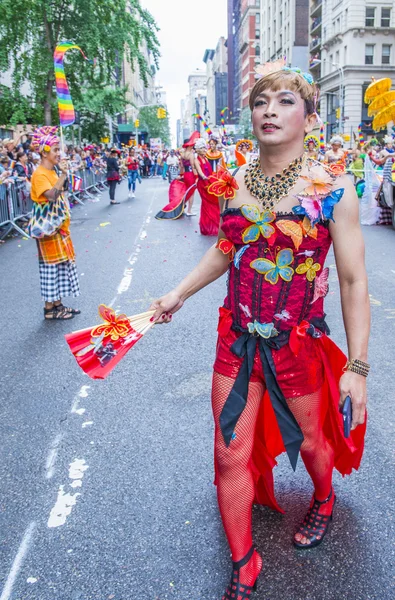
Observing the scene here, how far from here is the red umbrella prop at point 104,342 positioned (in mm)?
2412

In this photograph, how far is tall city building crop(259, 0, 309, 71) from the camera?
242ft

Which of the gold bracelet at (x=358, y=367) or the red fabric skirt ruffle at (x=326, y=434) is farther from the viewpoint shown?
the red fabric skirt ruffle at (x=326, y=434)

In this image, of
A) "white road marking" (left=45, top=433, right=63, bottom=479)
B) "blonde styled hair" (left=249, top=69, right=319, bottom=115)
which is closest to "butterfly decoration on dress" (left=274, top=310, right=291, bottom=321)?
"blonde styled hair" (left=249, top=69, right=319, bottom=115)

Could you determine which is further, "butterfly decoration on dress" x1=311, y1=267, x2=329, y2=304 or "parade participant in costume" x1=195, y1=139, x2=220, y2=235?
"parade participant in costume" x1=195, y1=139, x2=220, y2=235

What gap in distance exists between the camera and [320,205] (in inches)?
84.7

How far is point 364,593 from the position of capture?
90.5 inches

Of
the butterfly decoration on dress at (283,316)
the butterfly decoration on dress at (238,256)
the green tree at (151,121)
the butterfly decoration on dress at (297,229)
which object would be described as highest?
the green tree at (151,121)

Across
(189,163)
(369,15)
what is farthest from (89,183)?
(369,15)

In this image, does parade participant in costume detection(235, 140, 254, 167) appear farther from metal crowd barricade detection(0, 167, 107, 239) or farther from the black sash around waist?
metal crowd barricade detection(0, 167, 107, 239)

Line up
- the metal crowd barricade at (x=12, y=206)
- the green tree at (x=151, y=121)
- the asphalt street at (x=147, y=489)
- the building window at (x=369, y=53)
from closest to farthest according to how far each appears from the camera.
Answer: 1. the asphalt street at (x=147, y=489)
2. the metal crowd barricade at (x=12, y=206)
3. the building window at (x=369, y=53)
4. the green tree at (x=151, y=121)

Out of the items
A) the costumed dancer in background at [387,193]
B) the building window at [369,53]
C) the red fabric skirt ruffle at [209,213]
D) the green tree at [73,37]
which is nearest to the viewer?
the red fabric skirt ruffle at [209,213]

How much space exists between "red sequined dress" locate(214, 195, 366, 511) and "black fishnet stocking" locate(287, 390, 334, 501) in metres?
0.06

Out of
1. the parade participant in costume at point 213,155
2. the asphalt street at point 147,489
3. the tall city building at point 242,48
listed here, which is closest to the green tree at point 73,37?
the parade participant in costume at point 213,155

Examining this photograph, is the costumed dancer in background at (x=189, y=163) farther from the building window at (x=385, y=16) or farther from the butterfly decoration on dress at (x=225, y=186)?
the building window at (x=385, y=16)
